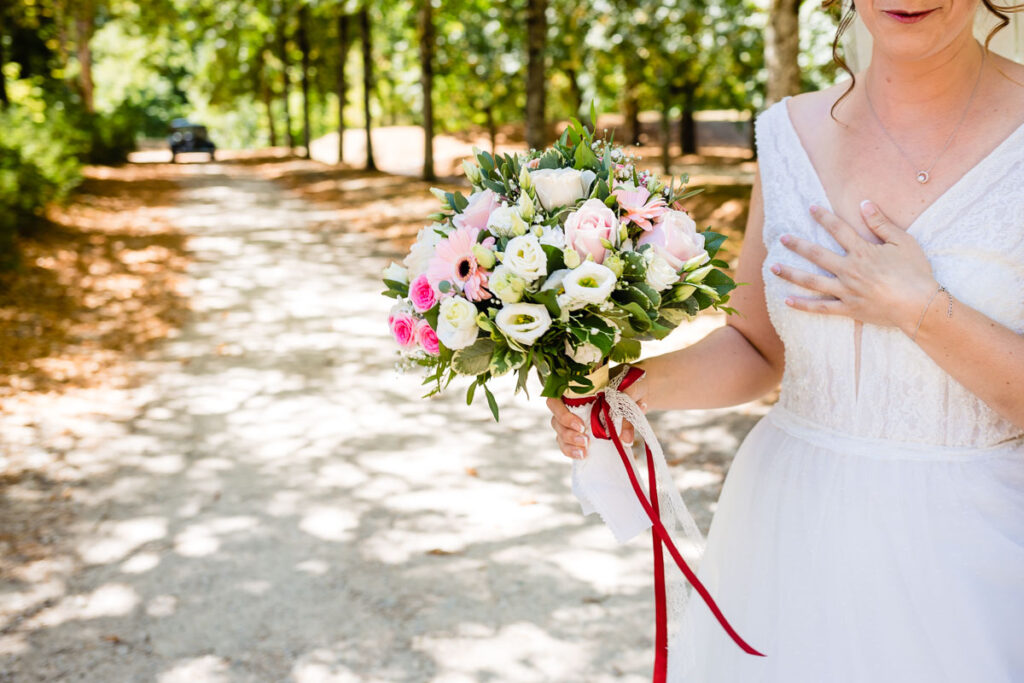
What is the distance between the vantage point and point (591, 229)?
1702 millimetres

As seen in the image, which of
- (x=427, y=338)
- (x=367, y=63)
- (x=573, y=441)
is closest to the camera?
(x=427, y=338)

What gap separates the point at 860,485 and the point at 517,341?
787 mm

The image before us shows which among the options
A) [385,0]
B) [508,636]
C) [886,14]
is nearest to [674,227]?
[886,14]

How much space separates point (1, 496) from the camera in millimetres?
5188

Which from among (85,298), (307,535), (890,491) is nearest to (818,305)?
(890,491)

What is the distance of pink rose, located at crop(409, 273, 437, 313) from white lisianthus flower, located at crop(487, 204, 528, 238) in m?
0.17

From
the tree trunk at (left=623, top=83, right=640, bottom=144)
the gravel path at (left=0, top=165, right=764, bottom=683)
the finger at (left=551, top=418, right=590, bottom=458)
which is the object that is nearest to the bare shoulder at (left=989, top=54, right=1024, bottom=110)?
the finger at (left=551, top=418, right=590, bottom=458)

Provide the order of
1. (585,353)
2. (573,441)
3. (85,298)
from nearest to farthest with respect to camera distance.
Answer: (585,353) → (573,441) → (85,298)

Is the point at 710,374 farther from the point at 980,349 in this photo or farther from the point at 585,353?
the point at 980,349

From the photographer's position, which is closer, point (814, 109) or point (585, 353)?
point (585, 353)

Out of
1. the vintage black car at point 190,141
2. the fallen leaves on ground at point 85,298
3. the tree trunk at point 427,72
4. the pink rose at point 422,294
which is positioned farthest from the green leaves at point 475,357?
the vintage black car at point 190,141

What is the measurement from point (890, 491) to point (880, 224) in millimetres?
542

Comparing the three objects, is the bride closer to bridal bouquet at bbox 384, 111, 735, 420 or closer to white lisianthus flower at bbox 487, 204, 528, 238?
bridal bouquet at bbox 384, 111, 735, 420

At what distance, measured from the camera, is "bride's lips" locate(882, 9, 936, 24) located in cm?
165
